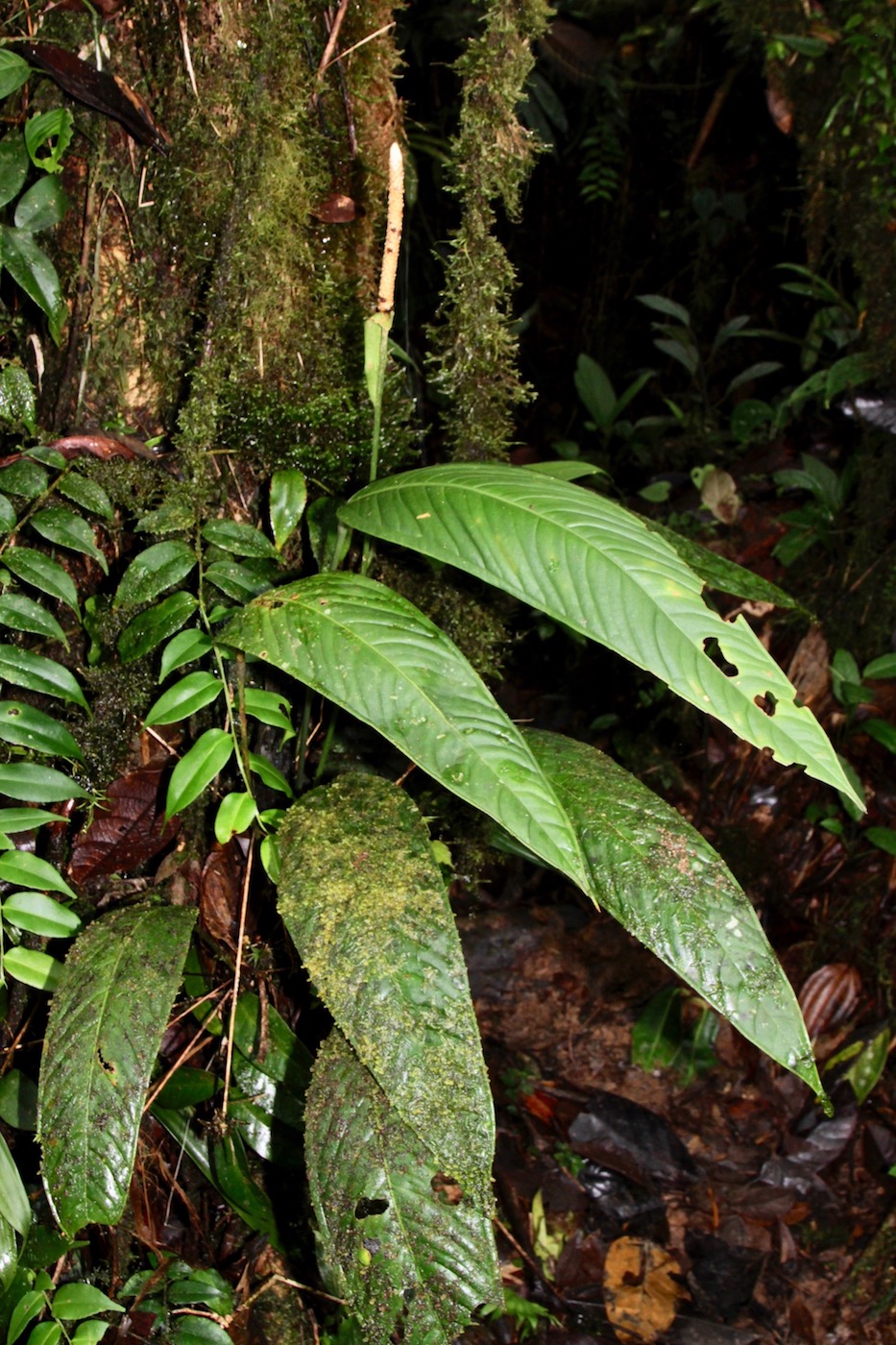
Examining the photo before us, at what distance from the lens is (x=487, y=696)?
1.18m

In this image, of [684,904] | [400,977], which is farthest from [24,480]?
[684,904]

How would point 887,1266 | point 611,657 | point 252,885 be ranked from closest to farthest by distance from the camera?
point 252,885
point 887,1266
point 611,657

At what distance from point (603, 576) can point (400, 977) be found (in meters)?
0.50

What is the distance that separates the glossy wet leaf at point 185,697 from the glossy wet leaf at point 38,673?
0.44 ft

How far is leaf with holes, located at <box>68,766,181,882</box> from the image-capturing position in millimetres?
1461

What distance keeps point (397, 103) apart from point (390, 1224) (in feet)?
5.36

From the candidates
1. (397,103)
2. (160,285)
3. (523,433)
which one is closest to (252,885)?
(160,285)

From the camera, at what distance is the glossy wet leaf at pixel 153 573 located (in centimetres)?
140

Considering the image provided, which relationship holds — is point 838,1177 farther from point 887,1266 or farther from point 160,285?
point 160,285

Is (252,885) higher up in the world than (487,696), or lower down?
lower down

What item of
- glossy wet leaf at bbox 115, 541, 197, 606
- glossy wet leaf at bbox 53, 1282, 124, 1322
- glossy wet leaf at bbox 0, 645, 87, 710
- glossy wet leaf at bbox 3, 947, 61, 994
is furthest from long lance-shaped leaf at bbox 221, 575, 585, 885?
glossy wet leaf at bbox 53, 1282, 124, 1322

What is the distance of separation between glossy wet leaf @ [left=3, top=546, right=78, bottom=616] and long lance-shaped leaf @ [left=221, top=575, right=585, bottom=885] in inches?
11.5

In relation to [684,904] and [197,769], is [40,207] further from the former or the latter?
[684,904]

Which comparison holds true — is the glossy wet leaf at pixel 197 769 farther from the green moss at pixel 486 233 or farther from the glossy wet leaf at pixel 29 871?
the green moss at pixel 486 233
